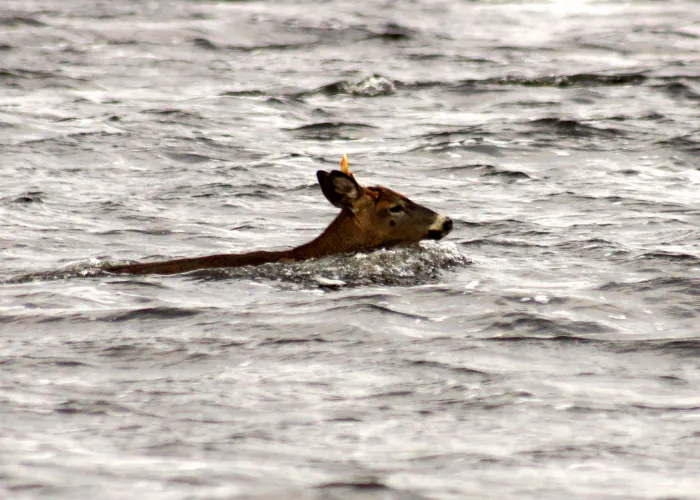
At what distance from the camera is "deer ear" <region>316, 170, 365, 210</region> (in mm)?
12195

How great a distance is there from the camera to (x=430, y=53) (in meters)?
28.6

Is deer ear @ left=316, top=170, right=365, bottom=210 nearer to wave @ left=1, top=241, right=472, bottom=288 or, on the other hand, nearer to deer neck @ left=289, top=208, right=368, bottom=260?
deer neck @ left=289, top=208, right=368, bottom=260

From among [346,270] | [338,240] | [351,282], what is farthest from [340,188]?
[351,282]

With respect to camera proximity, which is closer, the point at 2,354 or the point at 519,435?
the point at 519,435

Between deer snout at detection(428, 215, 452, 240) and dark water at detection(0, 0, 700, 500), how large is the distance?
26 cm

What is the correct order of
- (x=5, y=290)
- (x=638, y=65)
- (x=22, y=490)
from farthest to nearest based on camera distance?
(x=638, y=65) < (x=5, y=290) < (x=22, y=490)

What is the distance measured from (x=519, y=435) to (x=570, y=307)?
3422 millimetres

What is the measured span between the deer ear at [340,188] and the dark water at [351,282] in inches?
20.2

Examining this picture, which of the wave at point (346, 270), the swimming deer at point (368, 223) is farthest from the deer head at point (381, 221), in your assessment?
the wave at point (346, 270)

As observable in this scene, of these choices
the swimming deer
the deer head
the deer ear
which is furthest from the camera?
the deer head

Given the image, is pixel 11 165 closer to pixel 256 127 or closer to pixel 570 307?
pixel 256 127

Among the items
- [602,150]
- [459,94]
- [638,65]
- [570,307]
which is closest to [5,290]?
[570,307]

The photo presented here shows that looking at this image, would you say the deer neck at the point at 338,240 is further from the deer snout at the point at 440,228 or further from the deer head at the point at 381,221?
the deer snout at the point at 440,228

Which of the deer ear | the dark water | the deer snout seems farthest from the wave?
the deer ear
